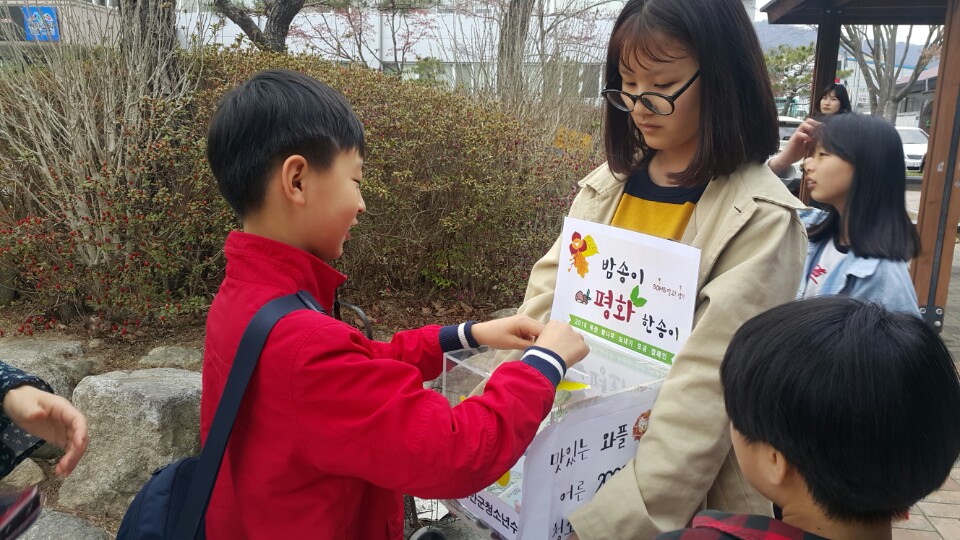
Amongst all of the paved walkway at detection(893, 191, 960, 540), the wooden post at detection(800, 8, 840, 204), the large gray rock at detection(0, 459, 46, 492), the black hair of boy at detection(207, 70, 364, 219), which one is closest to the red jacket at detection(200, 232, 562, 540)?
the black hair of boy at detection(207, 70, 364, 219)

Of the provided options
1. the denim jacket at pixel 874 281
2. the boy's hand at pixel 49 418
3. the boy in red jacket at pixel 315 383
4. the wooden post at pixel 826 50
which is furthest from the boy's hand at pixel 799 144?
the wooden post at pixel 826 50

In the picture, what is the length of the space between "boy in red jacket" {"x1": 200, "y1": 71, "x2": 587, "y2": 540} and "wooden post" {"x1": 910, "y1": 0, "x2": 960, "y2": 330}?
4.41 m

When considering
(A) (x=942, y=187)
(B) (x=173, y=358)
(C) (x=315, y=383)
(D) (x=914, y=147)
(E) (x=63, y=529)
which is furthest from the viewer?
(D) (x=914, y=147)

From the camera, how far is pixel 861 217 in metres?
2.41

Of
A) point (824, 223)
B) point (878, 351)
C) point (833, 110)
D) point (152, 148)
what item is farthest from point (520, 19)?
point (878, 351)

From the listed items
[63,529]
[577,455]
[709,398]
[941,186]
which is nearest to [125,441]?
[63,529]

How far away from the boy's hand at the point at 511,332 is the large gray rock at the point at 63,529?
203 centimetres

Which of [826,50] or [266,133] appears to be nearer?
[266,133]

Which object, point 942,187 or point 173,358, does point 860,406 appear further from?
point 942,187

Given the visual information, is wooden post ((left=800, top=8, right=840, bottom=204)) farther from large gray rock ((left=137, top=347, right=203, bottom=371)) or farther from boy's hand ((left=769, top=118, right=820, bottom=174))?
large gray rock ((left=137, top=347, right=203, bottom=371))

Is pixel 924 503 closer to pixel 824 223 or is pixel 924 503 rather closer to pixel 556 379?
pixel 824 223

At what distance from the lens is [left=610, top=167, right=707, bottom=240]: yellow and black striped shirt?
1.57 meters

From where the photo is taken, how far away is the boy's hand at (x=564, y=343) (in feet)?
4.15

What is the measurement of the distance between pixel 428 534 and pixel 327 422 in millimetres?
868
